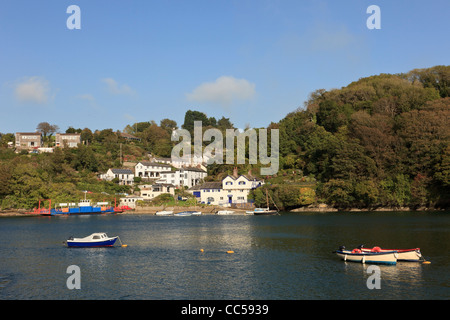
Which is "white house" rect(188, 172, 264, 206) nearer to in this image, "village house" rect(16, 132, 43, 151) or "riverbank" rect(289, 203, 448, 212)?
"riverbank" rect(289, 203, 448, 212)

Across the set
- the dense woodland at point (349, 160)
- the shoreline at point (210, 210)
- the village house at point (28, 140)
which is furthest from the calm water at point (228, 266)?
the village house at point (28, 140)

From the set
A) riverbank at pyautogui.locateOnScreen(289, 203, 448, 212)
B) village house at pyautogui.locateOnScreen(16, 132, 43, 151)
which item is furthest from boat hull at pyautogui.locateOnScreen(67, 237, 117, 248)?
village house at pyautogui.locateOnScreen(16, 132, 43, 151)

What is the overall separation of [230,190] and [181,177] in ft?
84.0

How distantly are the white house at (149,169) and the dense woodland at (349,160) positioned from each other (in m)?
8.62

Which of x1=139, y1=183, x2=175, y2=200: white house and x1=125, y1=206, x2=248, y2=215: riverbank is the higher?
x1=139, y1=183, x2=175, y2=200: white house

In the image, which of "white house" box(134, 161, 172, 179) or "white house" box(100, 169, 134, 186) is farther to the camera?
"white house" box(134, 161, 172, 179)

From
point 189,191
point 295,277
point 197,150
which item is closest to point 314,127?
point 189,191

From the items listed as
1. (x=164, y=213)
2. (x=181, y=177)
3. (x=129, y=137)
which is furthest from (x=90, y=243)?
(x=129, y=137)

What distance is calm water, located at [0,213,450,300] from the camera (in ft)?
84.1

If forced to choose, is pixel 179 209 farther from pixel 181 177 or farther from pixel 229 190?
pixel 181 177

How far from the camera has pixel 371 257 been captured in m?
32.5

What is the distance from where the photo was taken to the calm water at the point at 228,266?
25641mm

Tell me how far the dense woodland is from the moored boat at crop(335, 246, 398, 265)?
4977 centimetres
